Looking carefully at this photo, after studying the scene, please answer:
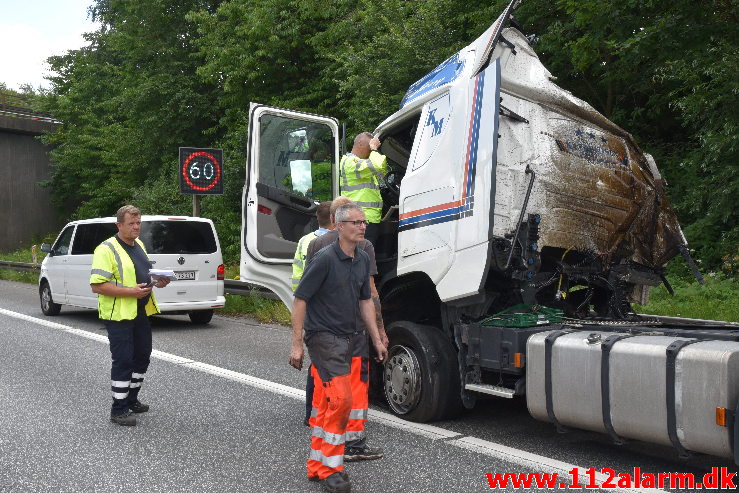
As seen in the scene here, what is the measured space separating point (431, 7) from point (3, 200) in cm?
2736

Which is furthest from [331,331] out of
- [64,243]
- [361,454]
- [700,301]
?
[64,243]

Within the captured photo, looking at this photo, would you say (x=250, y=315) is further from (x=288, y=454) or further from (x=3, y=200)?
(x=3, y=200)

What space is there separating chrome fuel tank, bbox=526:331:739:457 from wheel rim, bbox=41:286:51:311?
431 inches

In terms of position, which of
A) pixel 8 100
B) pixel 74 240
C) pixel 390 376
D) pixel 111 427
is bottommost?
pixel 111 427

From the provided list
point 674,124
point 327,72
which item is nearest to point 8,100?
point 327,72

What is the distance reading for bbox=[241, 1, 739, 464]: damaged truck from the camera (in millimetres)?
4430

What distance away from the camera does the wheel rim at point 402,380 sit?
5.64 metres

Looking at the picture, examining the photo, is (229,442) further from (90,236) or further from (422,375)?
(90,236)

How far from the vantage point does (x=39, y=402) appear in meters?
6.58

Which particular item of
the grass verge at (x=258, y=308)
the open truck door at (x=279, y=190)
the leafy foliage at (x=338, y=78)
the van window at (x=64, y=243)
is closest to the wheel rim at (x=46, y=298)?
the van window at (x=64, y=243)

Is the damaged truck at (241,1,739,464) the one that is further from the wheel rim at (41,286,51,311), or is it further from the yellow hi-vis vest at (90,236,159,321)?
the wheel rim at (41,286,51,311)

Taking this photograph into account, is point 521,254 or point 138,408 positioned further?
point 138,408

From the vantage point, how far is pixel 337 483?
4.20 metres

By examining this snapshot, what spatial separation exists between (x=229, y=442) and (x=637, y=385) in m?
2.71
